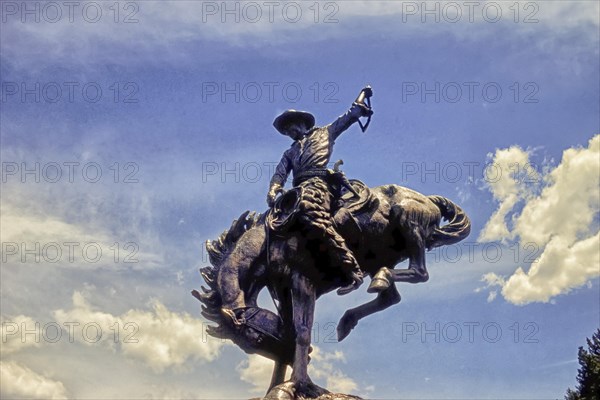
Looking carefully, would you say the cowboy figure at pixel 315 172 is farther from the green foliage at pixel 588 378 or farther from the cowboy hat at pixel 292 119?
the green foliage at pixel 588 378

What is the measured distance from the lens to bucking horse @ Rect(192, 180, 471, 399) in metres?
7.52

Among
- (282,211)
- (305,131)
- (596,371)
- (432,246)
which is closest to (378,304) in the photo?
(432,246)

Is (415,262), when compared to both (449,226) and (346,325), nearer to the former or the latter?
(449,226)

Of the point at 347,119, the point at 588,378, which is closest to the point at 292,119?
the point at 347,119

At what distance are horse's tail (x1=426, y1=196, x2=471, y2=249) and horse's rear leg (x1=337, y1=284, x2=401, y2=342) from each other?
876mm

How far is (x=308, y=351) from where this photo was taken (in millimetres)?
7449

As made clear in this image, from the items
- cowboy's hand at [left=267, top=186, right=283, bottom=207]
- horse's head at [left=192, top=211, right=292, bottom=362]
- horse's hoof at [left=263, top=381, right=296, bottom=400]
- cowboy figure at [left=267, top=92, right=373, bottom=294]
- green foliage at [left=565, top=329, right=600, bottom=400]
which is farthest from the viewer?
green foliage at [left=565, top=329, right=600, bottom=400]

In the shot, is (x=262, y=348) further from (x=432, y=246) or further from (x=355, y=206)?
(x=432, y=246)

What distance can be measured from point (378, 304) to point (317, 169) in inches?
69.3

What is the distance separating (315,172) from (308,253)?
108 centimetres

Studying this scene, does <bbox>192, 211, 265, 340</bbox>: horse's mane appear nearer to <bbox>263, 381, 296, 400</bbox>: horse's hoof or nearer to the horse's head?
the horse's head

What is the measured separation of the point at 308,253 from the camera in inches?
305

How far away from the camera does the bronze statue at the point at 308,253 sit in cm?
754

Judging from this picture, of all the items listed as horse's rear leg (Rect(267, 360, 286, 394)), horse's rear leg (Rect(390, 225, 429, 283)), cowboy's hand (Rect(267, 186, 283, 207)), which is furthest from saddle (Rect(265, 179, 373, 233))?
horse's rear leg (Rect(267, 360, 286, 394))
